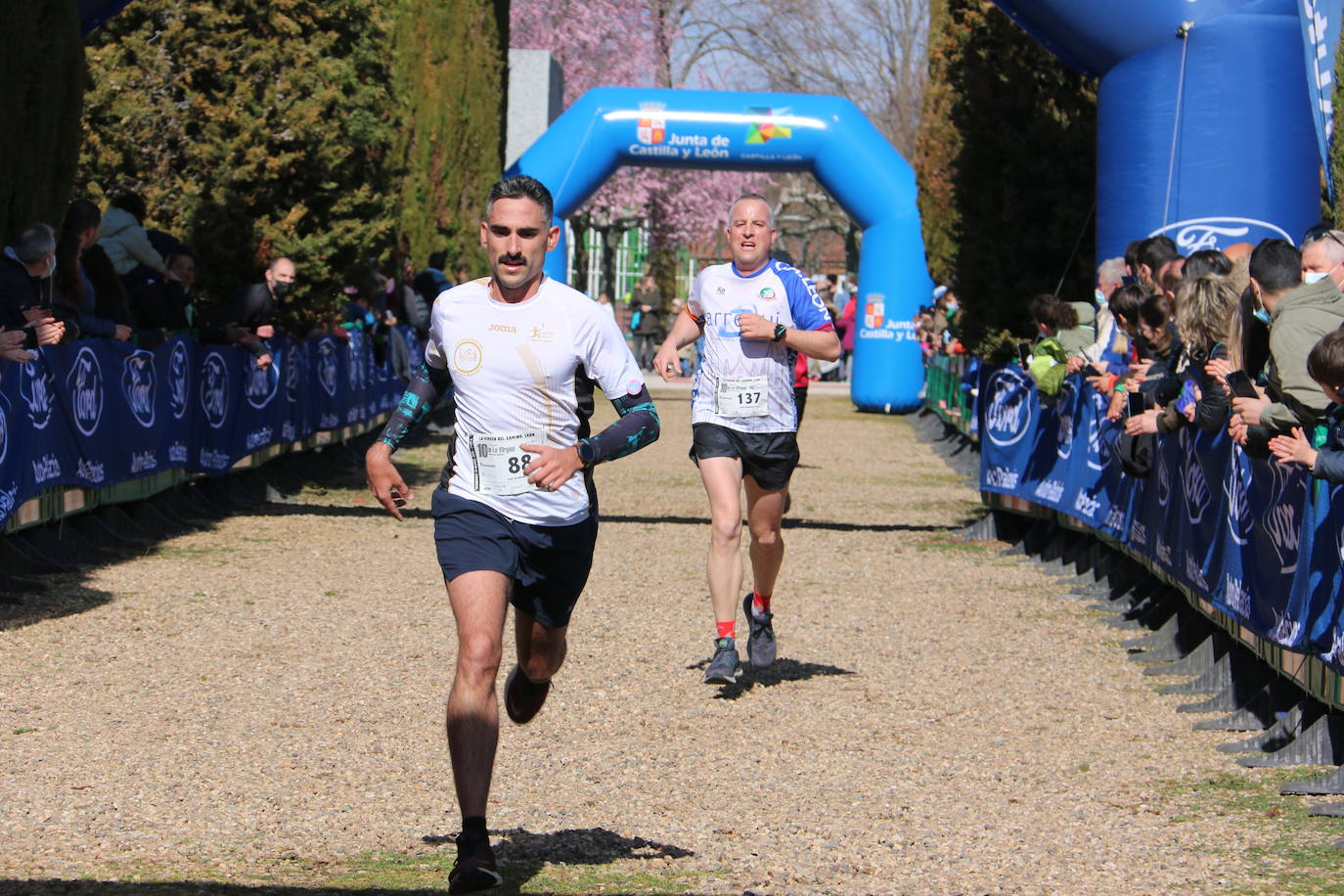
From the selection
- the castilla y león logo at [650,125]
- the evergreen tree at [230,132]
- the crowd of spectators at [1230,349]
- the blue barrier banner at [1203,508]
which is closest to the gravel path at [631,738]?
the blue barrier banner at [1203,508]

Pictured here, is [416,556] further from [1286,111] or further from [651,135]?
[651,135]

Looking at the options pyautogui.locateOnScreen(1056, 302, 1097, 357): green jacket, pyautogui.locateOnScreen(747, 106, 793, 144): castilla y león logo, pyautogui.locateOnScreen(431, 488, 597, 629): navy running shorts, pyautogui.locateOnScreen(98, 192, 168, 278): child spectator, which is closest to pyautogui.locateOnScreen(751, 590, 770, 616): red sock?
pyautogui.locateOnScreen(431, 488, 597, 629): navy running shorts

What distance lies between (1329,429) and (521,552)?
277 centimetres

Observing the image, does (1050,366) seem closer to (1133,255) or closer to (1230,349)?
(1133,255)

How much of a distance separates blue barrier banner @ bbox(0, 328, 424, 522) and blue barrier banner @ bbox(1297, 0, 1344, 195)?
6.95m

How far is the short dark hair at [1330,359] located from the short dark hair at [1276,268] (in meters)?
1.63

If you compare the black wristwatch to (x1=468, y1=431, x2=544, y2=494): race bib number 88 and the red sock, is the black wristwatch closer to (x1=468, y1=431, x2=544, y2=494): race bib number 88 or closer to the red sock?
(x1=468, y1=431, x2=544, y2=494): race bib number 88

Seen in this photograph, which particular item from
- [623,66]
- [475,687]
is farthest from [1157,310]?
[623,66]

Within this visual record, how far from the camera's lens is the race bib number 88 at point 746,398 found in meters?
8.37

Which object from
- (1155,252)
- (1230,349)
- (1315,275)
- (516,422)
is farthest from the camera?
(1155,252)

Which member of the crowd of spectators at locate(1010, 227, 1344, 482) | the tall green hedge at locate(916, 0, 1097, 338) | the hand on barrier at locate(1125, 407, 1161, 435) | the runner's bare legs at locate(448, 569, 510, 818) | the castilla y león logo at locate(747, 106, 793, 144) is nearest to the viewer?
the runner's bare legs at locate(448, 569, 510, 818)

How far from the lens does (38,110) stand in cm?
1185

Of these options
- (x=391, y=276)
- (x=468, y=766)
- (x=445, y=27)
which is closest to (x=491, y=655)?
(x=468, y=766)

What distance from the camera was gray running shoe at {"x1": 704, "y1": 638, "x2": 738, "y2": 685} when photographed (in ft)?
26.3
